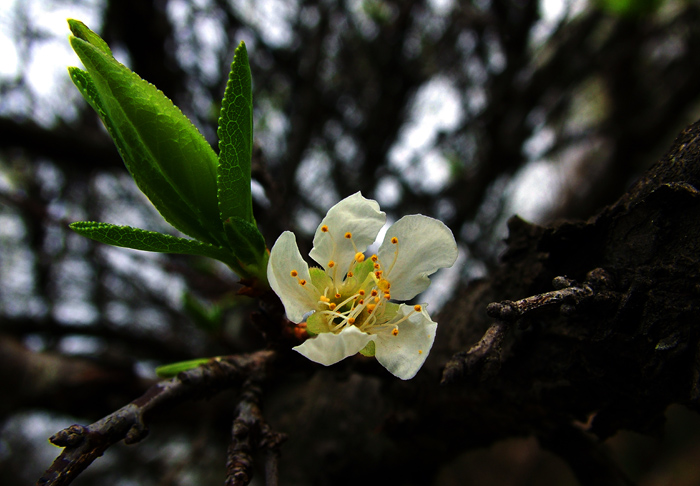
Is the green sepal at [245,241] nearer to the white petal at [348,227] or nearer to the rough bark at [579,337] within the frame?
the white petal at [348,227]

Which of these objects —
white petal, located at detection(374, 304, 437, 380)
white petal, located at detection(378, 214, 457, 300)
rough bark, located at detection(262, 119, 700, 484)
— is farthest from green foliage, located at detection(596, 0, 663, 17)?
white petal, located at detection(374, 304, 437, 380)

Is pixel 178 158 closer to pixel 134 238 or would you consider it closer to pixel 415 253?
pixel 134 238

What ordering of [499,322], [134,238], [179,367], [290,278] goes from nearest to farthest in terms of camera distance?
1. [499,322]
2. [134,238]
3. [290,278]
4. [179,367]

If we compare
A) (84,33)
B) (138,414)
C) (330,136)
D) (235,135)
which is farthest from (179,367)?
(330,136)

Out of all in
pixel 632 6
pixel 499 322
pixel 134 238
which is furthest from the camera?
pixel 632 6

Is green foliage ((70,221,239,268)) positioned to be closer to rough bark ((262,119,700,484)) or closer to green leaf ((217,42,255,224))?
green leaf ((217,42,255,224))

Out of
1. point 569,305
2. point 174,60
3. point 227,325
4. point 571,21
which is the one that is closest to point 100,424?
point 569,305

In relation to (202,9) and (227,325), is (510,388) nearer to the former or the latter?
(227,325)
